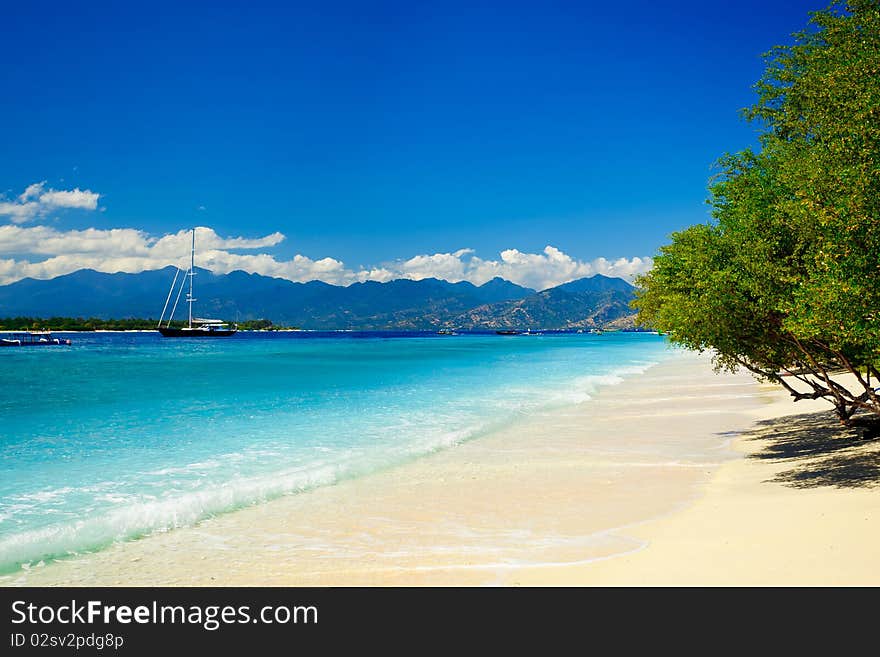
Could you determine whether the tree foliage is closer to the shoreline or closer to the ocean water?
the shoreline

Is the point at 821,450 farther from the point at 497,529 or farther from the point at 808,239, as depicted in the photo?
the point at 497,529

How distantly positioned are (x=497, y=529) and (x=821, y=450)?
404 inches

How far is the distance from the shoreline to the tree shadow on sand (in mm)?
793

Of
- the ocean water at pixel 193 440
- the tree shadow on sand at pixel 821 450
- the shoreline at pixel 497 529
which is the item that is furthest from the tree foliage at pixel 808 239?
the ocean water at pixel 193 440

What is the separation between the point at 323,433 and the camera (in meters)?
23.2

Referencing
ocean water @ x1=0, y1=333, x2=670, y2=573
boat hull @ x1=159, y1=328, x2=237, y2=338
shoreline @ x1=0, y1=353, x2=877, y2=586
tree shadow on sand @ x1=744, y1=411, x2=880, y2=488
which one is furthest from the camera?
boat hull @ x1=159, y1=328, x2=237, y2=338

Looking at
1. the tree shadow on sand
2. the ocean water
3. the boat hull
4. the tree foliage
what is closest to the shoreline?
the tree shadow on sand

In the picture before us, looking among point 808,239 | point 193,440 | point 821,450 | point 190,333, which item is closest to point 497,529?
point 808,239

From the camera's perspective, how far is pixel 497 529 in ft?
34.2

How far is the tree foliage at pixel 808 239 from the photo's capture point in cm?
930

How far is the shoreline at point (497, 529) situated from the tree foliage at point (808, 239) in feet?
10.3

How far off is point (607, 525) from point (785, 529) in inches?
107

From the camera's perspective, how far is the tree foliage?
9.30 meters
